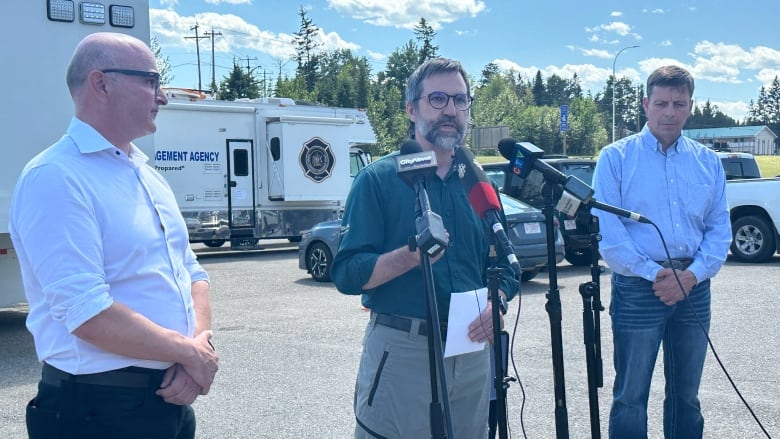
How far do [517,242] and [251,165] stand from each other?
26.5ft

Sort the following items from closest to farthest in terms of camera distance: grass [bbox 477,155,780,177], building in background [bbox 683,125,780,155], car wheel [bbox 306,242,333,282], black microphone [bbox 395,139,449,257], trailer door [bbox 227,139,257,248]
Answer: black microphone [bbox 395,139,449,257] → car wheel [bbox 306,242,333,282] → trailer door [bbox 227,139,257,248] → grass [bbox 477,155,780,177] → building in background [bbox 683,125,780,155]

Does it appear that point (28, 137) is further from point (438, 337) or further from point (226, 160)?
point (226, 160)

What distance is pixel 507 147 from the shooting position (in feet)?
9.75

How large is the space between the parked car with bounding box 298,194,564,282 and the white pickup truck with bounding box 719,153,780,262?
14.1 feet

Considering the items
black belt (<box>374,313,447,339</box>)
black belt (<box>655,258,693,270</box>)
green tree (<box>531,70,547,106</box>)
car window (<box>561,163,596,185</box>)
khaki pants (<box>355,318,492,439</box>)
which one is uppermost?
green tree (<box>531,70,547,106</box>)

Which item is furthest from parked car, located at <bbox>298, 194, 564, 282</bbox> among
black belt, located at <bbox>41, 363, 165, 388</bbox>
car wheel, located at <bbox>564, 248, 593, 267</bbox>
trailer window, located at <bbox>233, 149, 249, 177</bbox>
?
black belt, located at <bbox>41, 363, 165, 388</bbox>

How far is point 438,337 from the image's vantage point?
7.34 ft

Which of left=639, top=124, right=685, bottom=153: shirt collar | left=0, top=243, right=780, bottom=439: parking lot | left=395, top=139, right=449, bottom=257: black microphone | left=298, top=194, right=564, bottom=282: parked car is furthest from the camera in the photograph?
left=298, top=194, right=564, bottom=282: parked car

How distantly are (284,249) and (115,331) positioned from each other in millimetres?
17507

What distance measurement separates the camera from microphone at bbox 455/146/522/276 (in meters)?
2.45

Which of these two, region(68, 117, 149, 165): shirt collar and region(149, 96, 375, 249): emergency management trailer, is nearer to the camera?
region(68, 117, 149, 165): shirt collar

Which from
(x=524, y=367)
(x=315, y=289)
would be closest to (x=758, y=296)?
(x=524, y=367)

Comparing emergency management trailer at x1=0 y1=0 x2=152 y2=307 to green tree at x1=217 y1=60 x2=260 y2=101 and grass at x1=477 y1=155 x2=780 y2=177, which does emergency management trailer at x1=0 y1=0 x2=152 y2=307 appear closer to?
grass at x1=477 y1=155 x2=780 y2=177

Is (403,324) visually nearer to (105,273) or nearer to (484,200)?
(484,200)
